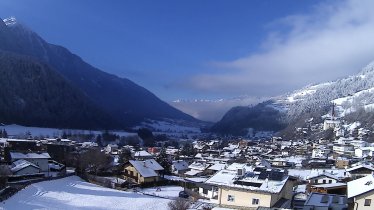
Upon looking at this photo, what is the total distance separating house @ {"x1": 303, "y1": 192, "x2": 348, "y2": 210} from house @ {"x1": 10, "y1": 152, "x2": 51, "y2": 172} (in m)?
35.9

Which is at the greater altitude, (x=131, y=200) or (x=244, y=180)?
(x=244, y=180)

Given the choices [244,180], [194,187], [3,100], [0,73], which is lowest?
[194,187]

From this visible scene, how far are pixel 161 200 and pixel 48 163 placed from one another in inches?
1027

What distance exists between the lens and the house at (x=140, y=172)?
51500 millimetres

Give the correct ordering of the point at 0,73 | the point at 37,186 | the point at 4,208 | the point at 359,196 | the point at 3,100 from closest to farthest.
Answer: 1. the point at 359,196
2. the point at 4,208
3. the point at 37,186
4. the point at 3,100
5. the point at 0,73

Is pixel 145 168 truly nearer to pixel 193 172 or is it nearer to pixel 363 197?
pixel 193 172

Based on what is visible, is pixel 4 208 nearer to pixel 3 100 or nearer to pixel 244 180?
pixel 244 180

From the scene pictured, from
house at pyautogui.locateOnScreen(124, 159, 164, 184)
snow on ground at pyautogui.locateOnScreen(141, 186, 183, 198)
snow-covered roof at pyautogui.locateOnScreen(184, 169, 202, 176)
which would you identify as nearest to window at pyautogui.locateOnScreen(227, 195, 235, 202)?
snow on ground at pyautogui.locateOnScreen(141, 186, 183, 198)

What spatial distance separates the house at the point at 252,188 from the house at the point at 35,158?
2988 centimetres

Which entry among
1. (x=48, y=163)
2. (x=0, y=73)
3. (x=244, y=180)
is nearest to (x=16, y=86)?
(x=0, y=73)

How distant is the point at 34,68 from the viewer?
198875 millimetres

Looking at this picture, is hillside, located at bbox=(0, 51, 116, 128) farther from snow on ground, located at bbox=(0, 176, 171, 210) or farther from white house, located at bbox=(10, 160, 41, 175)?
snow on ground, located at bbox=(0, 176, 171, 210)

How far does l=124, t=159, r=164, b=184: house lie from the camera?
51500mm

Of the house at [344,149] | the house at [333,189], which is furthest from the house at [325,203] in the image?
the house at [344,149]
